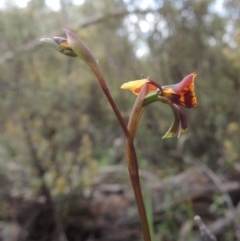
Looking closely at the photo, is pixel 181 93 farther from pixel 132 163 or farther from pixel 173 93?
pixel 132 163

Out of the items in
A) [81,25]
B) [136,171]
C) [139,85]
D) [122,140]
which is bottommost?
[122,140]

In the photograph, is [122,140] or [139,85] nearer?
[139,85]

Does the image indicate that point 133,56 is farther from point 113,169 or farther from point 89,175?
point 89,175

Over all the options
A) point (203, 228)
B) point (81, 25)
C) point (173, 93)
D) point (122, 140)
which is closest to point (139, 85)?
point (173, 93)

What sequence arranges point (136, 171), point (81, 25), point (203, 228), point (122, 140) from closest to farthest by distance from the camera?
point (136, 171) → point (203, 228) → point (122, 140) → point (81, 25)

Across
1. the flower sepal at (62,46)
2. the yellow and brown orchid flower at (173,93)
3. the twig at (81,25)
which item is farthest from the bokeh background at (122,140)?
the flower sepal at (62,46)

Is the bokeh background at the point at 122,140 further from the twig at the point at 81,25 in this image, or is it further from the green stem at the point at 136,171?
the green stem at the point at 136,171

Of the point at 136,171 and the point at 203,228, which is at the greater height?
the point at 136,171

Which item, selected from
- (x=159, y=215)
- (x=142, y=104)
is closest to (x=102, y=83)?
(x=142, y=104)

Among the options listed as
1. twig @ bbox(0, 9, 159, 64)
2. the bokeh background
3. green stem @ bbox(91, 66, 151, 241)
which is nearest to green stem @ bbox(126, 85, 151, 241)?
green stem @ bbox(91, 66, 151, 241)

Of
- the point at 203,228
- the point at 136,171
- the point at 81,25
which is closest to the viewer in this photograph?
the point at 136,171
